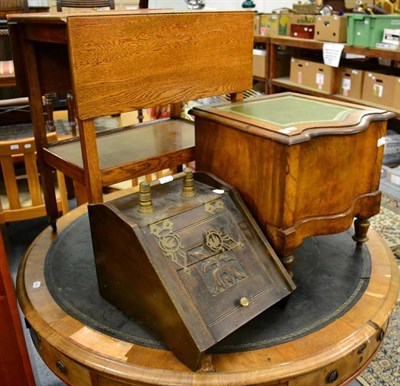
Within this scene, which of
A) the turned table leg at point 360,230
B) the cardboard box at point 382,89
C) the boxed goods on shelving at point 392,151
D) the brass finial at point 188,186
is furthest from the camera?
the boxed goods on shelving at point 392,151

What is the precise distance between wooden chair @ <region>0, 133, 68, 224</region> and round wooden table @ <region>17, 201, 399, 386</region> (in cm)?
104

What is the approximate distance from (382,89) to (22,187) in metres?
2.43

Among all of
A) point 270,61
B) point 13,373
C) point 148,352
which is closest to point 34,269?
point 13,373

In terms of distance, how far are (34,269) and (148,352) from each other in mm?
519

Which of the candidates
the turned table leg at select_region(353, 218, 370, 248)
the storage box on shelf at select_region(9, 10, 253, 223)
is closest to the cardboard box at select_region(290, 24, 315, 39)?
the storage box on shelf at select_region(9, 10, 253, 223)

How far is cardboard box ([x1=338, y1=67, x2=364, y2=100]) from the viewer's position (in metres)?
3.34

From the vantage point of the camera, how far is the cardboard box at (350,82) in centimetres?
334

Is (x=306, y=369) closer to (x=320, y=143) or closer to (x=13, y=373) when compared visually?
(x=320, y=143)

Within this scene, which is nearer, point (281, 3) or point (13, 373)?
point (13, 373)

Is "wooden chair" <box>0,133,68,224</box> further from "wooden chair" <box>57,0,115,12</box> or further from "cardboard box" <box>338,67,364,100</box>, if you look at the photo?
"cardboard box" <box>338,67,364,100</box>

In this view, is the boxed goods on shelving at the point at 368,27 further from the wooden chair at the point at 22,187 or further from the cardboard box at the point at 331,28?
the wooden chair at the point at 22,187

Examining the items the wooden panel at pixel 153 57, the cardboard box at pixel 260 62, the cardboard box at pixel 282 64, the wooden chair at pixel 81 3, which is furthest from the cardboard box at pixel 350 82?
the wooden panel at pixel 153 57

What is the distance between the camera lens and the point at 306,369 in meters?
0.94

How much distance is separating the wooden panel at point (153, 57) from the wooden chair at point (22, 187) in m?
1.02
